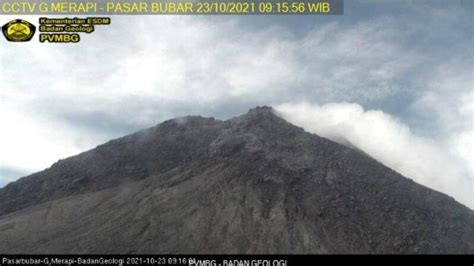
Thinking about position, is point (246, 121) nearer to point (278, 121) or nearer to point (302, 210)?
point (278, 121)

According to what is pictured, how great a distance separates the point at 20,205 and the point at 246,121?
22.8 metres

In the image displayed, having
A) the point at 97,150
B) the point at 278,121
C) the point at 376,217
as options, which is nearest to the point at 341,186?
the point at 376,217

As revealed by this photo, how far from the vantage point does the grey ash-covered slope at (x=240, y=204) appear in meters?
36.4

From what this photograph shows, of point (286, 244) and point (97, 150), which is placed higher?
point (97, 150)

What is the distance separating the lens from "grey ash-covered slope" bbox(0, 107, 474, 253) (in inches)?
1432

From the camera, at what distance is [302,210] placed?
39.0 m

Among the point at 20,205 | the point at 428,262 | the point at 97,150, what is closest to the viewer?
the point at 428,262

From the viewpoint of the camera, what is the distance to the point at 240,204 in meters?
39.8
